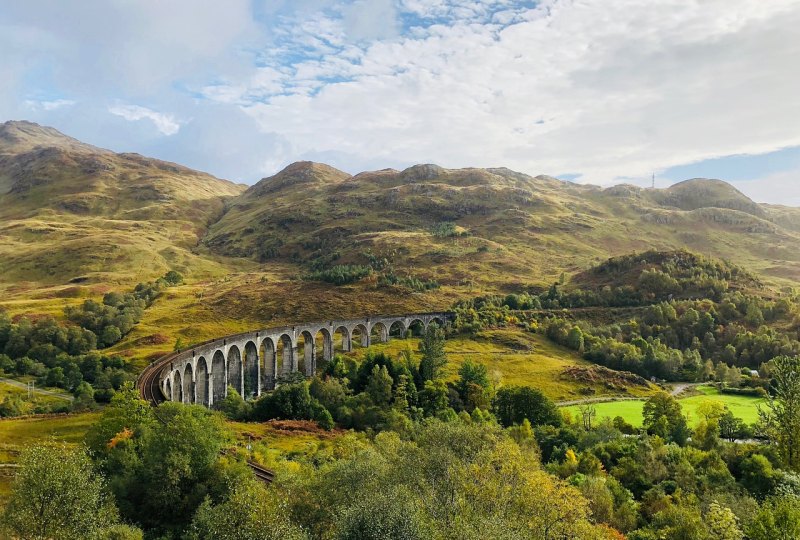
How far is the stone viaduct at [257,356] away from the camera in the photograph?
76.1m

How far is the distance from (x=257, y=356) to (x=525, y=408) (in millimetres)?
50934


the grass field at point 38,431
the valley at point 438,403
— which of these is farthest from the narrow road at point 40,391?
the grass field at point 38,431

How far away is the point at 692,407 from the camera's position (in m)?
83.7

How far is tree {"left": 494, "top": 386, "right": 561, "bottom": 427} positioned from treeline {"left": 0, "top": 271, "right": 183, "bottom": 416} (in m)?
59.5

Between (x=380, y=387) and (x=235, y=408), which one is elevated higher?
(x=380, y=387)

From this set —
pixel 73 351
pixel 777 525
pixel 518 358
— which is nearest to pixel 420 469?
pixel 777 525

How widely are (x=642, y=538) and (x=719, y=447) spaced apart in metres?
26.4

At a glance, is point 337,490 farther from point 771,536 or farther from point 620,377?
point 620,377

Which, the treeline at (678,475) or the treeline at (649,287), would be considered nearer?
the treeline at (678,475)

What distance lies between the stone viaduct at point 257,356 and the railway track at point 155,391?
776mm

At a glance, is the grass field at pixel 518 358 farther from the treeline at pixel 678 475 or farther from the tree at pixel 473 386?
the treeline at pixel 678 475

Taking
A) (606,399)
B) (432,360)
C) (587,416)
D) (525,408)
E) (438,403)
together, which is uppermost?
(432,360)

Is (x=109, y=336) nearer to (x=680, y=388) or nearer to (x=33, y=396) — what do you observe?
(x=33, y=396)

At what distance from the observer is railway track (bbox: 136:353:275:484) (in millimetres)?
44941
